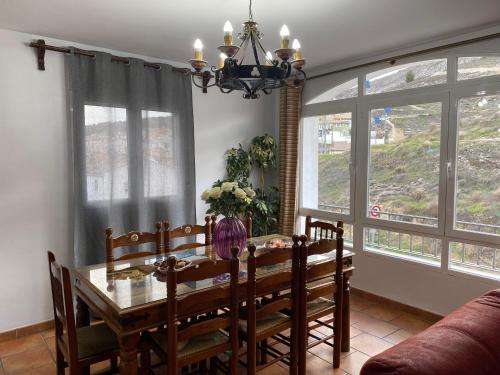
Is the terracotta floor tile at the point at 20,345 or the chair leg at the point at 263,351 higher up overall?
the chair leg at the point at 263,351

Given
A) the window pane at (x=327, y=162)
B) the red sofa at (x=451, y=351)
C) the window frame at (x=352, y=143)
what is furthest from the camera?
the window pane at (x=327, y=162)

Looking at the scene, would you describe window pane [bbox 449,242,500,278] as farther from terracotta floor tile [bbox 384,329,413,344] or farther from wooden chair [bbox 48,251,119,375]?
wooden chair [bbox 48,251,119,375]

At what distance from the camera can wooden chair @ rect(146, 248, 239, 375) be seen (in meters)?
1.71

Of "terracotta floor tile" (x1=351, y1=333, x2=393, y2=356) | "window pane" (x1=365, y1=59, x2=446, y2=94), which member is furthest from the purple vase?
"window pane" (x1=365, y1=59, x2=446, y2=94)

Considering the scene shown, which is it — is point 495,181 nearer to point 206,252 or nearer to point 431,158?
point 431,158

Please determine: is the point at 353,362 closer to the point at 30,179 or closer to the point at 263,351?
the point at 263,351

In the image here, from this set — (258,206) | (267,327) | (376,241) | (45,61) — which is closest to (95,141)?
(45,61)

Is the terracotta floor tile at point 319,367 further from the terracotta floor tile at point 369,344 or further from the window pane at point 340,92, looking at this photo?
the window pane at point 340,92

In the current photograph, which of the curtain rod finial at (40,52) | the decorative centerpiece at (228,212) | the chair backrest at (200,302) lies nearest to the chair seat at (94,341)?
the chair backrest at (200,302)

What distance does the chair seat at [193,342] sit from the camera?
186cm

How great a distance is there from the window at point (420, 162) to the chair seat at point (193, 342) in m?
2.23

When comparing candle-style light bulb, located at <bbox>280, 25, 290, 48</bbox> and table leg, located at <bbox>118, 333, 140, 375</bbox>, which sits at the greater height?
candle-style light bulb, located at <bbox>280, 25, 290, 48</bbox>

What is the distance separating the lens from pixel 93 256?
128 inches

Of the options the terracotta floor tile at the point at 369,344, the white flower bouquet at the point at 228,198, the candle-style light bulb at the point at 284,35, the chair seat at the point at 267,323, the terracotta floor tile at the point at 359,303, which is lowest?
the terracotta floor tile at the point at 359,303
